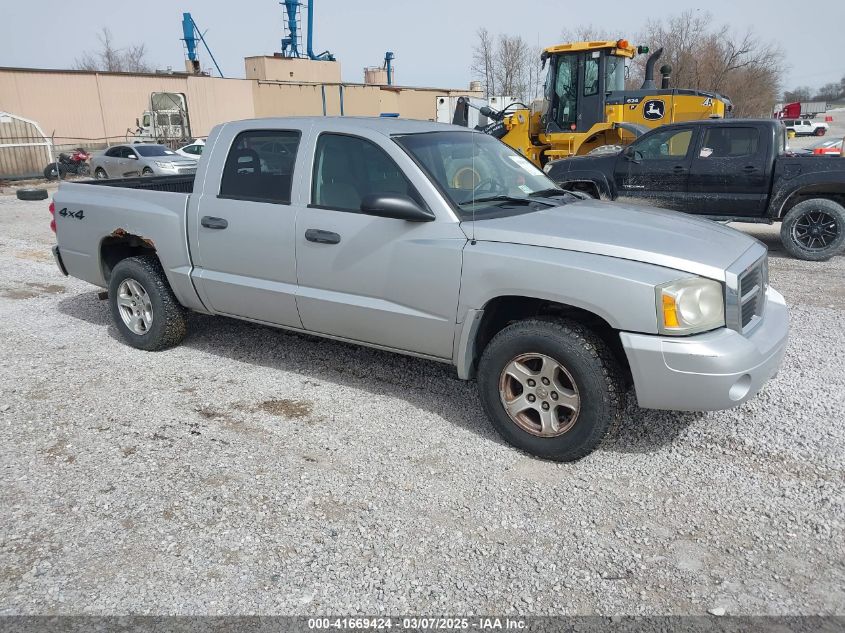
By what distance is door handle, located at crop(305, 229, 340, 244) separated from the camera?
4.25 meters

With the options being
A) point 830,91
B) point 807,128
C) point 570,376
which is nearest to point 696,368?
point 570,376

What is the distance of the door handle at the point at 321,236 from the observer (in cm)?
425

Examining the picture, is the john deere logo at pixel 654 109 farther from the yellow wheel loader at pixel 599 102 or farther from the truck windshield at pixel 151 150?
the truck windshield at pixel 151 150

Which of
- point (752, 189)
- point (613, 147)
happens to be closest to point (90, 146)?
point (613, 147)

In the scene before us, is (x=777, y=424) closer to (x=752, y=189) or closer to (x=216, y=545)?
(x=216, y=545)

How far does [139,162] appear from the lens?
744 inches

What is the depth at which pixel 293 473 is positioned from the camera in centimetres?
364

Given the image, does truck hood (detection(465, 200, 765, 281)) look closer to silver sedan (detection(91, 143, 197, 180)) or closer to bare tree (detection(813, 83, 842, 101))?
silver sedan (detection(91, 143, 197, 180))

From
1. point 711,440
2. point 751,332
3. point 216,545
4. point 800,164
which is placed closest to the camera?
point 216,545

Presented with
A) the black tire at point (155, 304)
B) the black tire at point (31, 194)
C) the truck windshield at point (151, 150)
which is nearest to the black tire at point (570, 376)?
the black tire at point (155, 304)

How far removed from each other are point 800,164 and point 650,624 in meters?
8.15

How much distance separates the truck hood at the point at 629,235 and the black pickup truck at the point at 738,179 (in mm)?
5385

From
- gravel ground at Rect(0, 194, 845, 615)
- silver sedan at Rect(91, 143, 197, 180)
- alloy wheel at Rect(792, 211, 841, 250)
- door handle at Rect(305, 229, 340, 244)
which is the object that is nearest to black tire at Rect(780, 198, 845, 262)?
alloy wheel at Rect(792, 211, 841, 250)

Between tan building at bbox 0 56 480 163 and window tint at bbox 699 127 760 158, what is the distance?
19.1 metres
